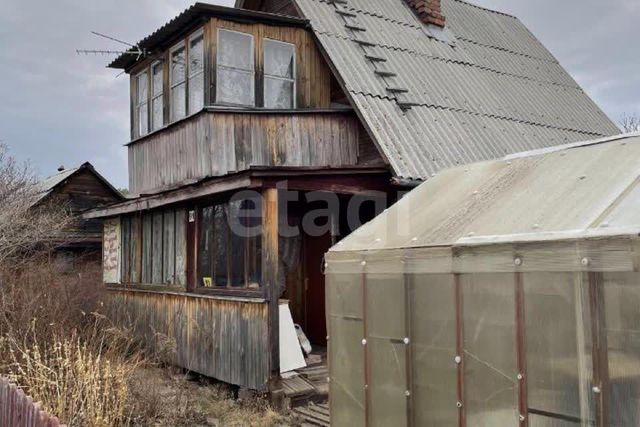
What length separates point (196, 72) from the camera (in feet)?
34.1

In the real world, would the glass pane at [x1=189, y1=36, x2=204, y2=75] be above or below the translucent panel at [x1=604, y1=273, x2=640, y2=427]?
above

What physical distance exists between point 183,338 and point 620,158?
7818 millimetres

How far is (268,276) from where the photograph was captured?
827 centimetres

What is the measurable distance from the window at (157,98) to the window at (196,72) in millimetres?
1248

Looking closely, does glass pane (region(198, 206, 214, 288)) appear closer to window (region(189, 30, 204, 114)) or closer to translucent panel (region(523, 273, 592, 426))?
window (region(189, 30, 204, 114))

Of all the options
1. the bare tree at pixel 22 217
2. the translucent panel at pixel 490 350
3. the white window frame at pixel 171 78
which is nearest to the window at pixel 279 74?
the white window frame at pixel 171 78

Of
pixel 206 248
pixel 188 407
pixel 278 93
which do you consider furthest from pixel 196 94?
pixel 188 407

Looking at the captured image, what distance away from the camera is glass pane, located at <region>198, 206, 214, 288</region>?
9930 mm

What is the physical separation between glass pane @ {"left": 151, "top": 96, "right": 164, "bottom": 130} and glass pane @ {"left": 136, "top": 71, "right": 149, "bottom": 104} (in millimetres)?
423

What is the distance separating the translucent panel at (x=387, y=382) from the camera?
16.4ft

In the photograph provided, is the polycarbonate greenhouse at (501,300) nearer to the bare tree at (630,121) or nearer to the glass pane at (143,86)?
the glass pane at (143,86)

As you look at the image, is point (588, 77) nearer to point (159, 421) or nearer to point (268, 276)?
point (268, 276)

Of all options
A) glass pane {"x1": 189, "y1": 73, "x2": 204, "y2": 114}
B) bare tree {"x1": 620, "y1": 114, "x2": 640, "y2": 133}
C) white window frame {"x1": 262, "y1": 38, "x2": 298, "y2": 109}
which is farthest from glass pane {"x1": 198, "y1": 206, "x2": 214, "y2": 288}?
bare tree {"x1": 620, "y1": 114, "x2": 640, "y2": 133}

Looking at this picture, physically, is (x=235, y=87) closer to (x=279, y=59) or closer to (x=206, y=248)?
(x=279, y=59)
